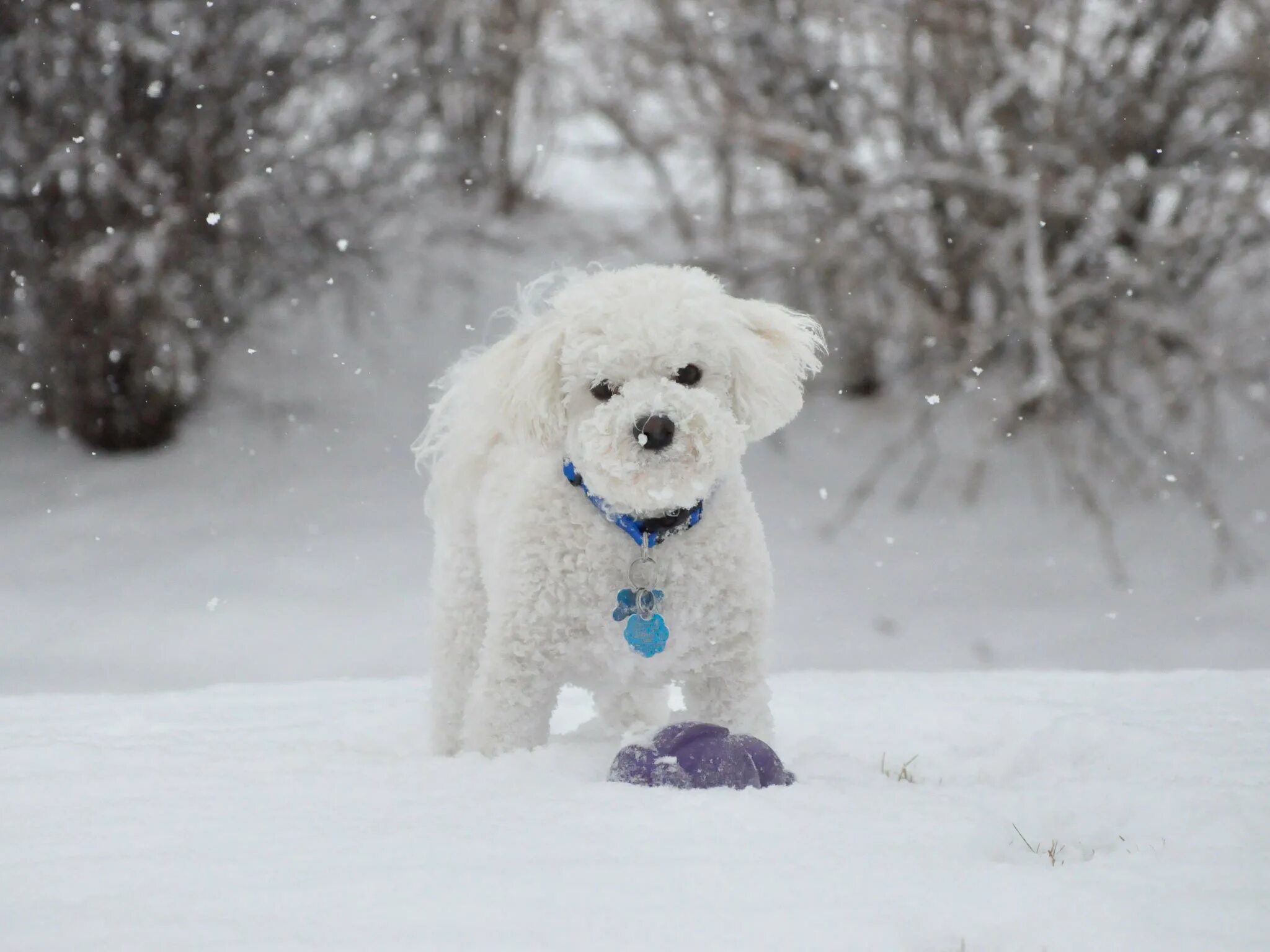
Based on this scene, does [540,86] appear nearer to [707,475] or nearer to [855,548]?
[855,548]

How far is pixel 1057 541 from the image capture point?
8258 millimetres

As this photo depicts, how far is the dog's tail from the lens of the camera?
316 cm

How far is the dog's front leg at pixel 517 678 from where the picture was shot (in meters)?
2.85

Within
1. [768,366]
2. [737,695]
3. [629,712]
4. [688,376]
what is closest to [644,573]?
[737,695]

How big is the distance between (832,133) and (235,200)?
4160 millimetres

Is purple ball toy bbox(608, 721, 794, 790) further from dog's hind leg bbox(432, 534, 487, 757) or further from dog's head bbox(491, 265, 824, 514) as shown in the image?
dog's hind leg bbox(432, 534, 487, 757)

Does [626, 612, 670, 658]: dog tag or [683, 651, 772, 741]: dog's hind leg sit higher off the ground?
[626, 612, 670, 658]: dog tag

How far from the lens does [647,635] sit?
2.78 metres

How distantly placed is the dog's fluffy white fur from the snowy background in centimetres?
20

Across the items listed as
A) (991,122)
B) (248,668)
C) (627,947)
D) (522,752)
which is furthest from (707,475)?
(991,122)

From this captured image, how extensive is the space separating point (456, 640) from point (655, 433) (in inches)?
43.0

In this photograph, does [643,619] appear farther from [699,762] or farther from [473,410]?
[473,410]

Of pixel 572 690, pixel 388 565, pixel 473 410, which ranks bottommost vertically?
pixel 388 565

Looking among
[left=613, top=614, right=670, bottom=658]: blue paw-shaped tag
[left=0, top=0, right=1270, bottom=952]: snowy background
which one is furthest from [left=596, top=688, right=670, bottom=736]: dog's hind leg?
[left=613, top=614, right=670, bottom=658]: blue paw-shaped tag
